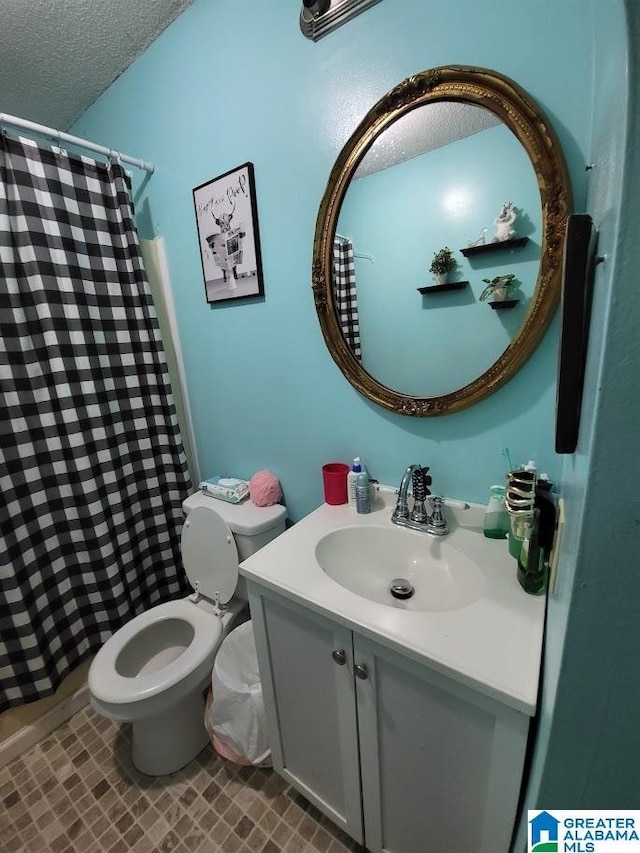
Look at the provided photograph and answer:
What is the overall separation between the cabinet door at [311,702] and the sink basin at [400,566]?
172mm

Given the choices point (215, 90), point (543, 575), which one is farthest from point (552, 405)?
point (215, 90)

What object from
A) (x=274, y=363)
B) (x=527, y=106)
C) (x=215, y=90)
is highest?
(x=215, y=90)

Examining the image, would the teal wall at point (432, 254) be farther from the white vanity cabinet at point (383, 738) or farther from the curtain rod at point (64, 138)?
the curtain rod at point (64, 138)

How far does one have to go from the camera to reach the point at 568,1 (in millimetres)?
664

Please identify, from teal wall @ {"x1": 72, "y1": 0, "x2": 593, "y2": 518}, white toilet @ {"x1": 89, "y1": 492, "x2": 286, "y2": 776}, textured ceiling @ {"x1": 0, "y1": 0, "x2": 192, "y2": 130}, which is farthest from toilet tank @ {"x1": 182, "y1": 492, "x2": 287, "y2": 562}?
textured ceiling @ {"x1": 0, "y1": 0, "x2": 192, "y2": 130}

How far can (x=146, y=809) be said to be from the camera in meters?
1.09

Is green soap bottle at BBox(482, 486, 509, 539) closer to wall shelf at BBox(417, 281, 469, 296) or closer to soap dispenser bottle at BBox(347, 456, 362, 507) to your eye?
soap dispenser bottle at BBox(347, 456, 362, 507)

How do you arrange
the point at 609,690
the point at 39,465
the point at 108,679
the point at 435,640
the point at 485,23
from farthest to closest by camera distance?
the point at 39,465, the point at 108,679, the point at 485,23, the point at 435,640, the point at 609,690

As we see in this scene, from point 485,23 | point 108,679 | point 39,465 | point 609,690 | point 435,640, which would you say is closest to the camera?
point 609,690

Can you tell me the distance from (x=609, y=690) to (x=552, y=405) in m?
0.65

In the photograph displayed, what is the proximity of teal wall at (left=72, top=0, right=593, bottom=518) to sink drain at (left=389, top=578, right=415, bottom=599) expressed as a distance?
0.29m

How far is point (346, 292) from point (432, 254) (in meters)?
0.26

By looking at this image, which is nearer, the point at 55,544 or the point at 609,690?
the point at 609,690

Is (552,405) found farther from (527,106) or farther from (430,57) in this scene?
(430,57)
